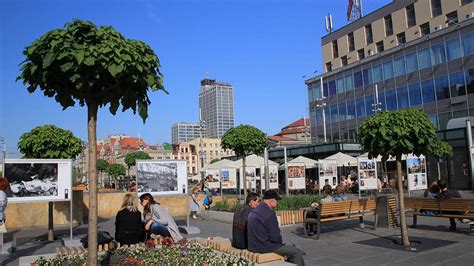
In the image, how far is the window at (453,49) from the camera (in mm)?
40875

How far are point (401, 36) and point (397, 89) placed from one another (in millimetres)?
11338

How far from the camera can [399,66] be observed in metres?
47.7

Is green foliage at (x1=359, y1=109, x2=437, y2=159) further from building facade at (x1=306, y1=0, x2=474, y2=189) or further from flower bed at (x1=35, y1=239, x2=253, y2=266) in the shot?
building facade at (x1=306, y1=0, x2=474, y2=189)

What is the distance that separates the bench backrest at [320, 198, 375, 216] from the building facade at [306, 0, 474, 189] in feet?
108

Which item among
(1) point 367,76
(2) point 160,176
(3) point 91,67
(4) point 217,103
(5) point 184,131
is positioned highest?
(4) point 217,103

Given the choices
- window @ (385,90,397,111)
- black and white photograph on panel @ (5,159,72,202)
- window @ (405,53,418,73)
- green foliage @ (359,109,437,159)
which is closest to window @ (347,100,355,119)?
window @ (385,90,397,111)

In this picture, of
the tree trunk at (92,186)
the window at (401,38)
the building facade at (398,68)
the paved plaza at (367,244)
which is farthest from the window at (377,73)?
the tree trunk at (92,186)

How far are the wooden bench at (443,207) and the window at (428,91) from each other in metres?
35.0

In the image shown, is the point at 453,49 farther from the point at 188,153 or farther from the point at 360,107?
the point at 188,153

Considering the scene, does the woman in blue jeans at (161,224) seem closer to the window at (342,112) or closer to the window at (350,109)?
the window at (350,109)

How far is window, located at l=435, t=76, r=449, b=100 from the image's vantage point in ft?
140

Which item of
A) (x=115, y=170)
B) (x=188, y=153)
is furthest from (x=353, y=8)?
(x=188, y=153)

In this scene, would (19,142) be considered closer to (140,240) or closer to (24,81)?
(140,240)

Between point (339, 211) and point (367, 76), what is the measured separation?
1694 inches
